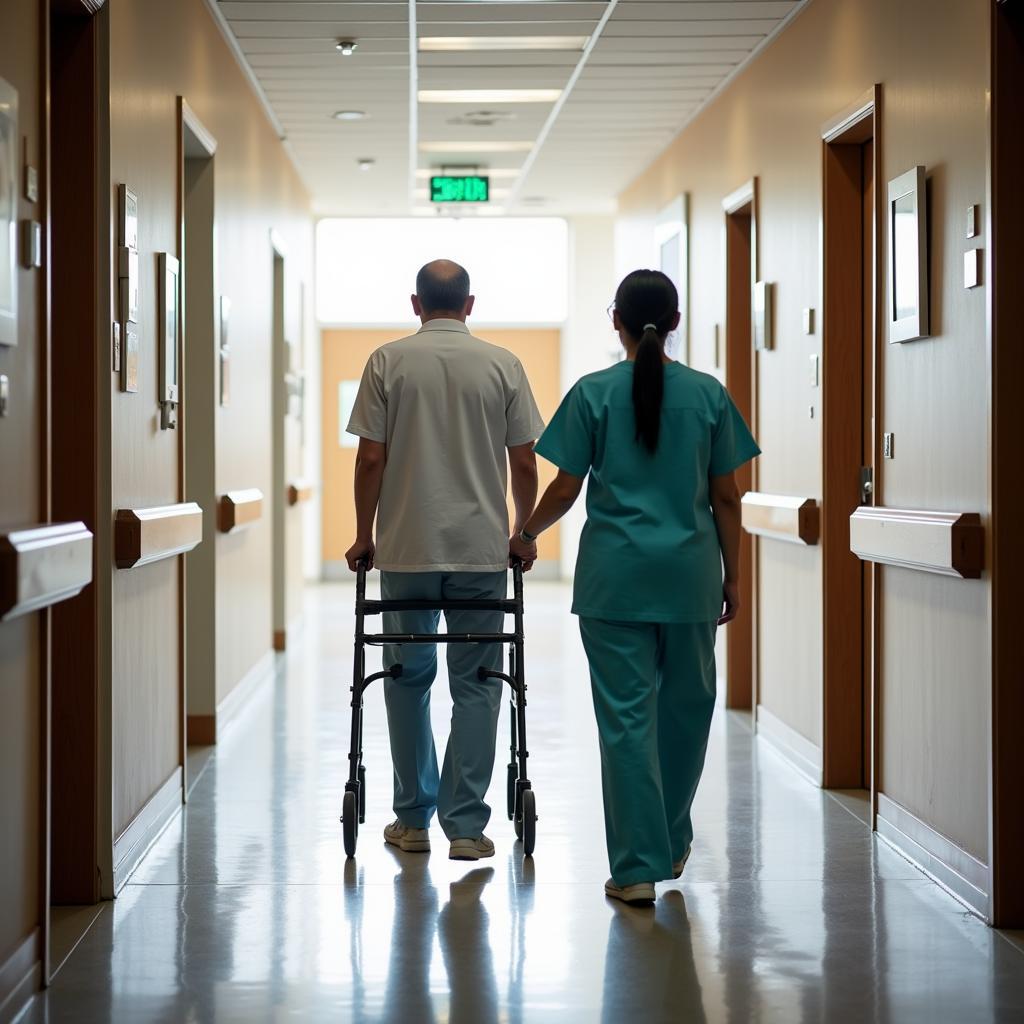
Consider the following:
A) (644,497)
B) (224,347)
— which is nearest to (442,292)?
(644,497)

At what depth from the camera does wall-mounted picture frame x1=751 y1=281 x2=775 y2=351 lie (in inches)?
253

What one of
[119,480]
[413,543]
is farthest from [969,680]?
[119,480]

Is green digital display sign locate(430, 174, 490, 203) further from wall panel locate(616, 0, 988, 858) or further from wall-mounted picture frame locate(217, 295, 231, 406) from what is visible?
wall-mounted picture frame locate(217, 295, 231, 406)

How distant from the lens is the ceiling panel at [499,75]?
620 centimetres

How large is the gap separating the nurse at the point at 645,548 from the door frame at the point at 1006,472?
636 millimetres

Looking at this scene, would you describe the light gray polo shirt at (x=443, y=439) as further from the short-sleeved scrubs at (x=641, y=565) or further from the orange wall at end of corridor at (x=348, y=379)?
the orange wall at end of corridor at (x=348, y=379)

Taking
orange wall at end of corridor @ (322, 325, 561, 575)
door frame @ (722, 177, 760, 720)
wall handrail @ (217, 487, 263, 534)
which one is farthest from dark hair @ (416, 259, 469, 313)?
orange wall at end of corridor @ (322, 325, 561, 575)

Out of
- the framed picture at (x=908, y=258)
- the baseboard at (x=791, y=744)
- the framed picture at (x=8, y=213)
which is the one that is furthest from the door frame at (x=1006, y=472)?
the framed picture at (x=8, y=213)

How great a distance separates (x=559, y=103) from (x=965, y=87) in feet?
14.2

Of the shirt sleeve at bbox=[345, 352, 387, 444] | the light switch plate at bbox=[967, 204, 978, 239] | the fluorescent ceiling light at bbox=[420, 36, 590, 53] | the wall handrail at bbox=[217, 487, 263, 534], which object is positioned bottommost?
the wall handrail at bbox=[217, 487, 263, 534]

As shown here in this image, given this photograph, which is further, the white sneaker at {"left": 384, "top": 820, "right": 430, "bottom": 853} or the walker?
the white sneaker at {"left": 384, "top": 820, "right": 430, "bottom": 853}

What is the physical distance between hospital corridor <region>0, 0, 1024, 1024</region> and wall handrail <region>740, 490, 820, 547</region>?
0.13ft

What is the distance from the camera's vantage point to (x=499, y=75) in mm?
7414

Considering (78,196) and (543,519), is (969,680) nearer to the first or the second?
(543,519)
